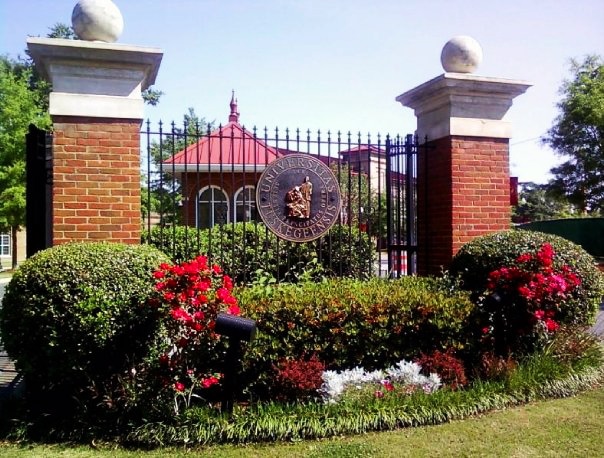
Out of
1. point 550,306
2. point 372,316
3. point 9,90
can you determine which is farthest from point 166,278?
point 9,90

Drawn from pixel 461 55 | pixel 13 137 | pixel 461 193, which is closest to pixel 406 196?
pixel 461 193

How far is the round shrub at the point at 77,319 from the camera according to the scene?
4191 millimetres

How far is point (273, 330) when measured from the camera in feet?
15.6

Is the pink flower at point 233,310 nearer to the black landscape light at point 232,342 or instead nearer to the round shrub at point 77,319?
the black landscape light at point 232,342

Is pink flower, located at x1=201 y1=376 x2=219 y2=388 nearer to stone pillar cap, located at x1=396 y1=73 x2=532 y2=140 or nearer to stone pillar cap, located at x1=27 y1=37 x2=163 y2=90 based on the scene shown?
stone pillar cap, located at x1=27 y1=37 x2=163 y2=90

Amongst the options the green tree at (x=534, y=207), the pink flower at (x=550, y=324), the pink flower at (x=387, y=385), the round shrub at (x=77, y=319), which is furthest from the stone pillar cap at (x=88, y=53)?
the green tree at (x=534, y=207)

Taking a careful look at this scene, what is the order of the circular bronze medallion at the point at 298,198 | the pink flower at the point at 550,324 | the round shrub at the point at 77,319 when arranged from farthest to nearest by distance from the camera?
the circular bronze medallion at the point at 298,198 → the pink flower at the point at 550,324 → the round shrub at the point at 77,319

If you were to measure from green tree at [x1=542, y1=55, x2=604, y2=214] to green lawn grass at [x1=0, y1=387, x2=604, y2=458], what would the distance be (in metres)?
24.4

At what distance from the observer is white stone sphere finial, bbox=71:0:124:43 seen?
564cm

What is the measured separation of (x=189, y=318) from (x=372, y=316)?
1669mm

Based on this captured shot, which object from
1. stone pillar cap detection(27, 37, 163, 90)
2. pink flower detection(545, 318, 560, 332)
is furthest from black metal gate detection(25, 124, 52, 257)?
pink flower detection(545, 318, 560, 332)

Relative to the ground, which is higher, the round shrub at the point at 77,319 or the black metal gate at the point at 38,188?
the black metal gate at the point at 38,188

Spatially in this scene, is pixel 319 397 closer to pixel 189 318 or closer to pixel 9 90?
pixel 189 318

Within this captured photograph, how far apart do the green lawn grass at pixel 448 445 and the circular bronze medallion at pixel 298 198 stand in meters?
3.01
